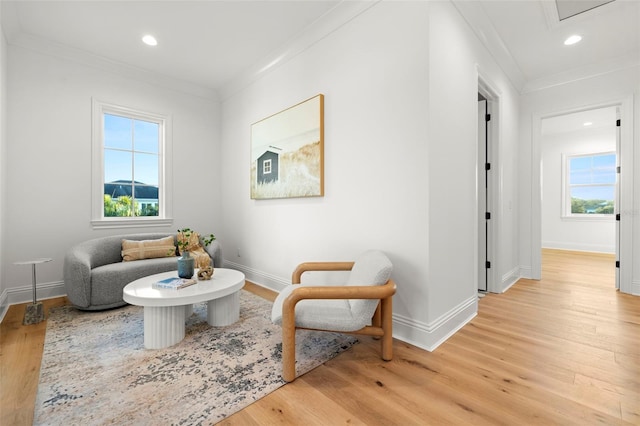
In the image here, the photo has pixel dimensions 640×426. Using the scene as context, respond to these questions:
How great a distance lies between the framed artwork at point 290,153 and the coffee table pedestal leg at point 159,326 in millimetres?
1753

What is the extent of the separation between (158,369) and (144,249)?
2.16m

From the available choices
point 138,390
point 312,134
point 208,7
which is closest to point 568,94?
point 312,134

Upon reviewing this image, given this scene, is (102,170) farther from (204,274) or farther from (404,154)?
(404,154)

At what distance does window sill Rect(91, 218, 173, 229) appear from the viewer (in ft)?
12.5

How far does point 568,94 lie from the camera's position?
404 centimetres

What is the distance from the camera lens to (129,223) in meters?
4.05

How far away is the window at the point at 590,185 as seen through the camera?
6.59 m

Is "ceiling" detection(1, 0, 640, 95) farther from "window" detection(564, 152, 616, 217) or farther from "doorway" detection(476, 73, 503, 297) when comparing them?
"window" detection(564, 152, 616, 217)

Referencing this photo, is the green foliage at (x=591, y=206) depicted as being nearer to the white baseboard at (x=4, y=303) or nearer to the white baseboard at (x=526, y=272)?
the white baseboard at (x=526, y=272)

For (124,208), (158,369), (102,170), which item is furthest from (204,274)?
(102,170)

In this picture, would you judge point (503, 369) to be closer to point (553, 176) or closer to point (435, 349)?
point (435, 349)

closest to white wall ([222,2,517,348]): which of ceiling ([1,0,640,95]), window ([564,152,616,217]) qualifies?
ceiling ([1,0,640,95])

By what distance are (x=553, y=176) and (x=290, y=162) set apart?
7.42 m

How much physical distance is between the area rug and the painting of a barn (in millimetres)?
1808
